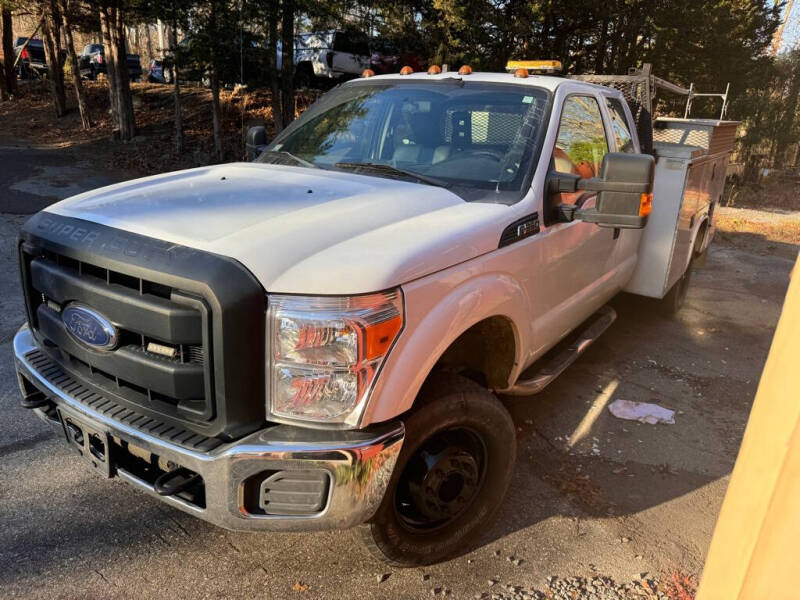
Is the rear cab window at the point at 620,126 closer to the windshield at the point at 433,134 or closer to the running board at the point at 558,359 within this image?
the windshield at the point at 433,134

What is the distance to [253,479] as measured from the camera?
2.07 metres

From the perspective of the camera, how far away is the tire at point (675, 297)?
5.96m

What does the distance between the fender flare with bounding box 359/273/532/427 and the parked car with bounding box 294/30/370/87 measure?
16091mm

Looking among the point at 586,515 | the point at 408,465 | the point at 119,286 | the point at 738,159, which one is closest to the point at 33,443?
the point at 119,286

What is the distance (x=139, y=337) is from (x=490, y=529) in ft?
5.87

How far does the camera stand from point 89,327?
→ 2.31 m

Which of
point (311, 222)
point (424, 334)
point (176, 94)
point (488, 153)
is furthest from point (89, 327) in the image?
point (176, 94)

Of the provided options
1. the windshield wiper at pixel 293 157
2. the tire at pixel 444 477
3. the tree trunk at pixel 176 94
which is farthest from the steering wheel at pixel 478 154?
the tree trunk at pixel 176 94

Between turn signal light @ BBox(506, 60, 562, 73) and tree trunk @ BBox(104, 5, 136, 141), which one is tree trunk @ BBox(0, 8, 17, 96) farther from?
turn signal light @ BBox(506, 60, 562, 73)

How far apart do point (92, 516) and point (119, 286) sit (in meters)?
1.29

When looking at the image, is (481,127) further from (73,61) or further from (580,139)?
(73,61)

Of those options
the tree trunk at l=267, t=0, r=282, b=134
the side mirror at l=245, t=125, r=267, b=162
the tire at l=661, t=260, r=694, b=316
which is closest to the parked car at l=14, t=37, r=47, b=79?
the tree trunk at l=267, t=0, r=282, b=134

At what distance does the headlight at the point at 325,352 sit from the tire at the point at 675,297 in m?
4.66

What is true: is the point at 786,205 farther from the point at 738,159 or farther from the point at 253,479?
the point at 253,479
